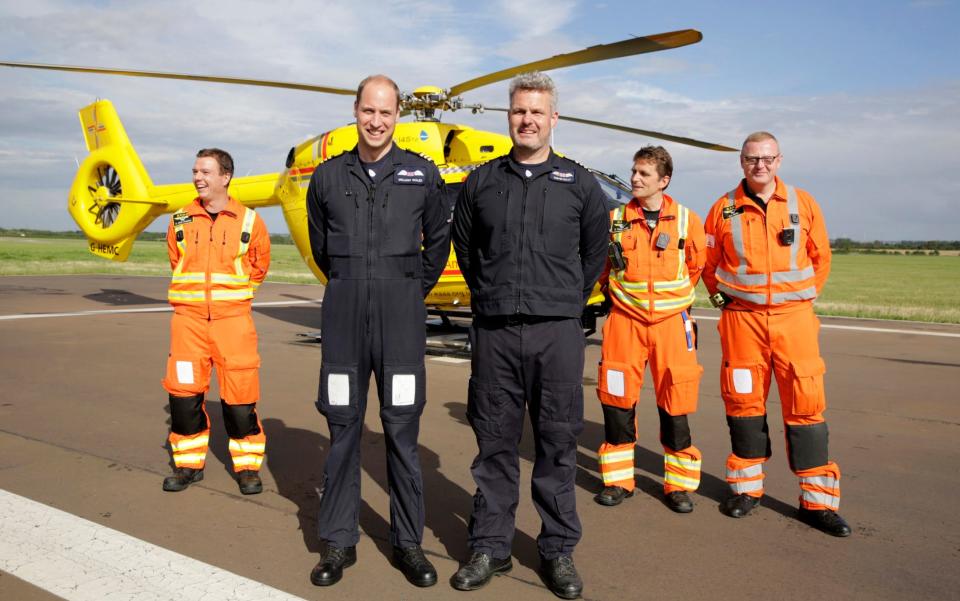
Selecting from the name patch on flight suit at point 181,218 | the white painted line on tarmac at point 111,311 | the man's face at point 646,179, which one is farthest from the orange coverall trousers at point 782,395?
the white painted line on tarmac at point 111,311

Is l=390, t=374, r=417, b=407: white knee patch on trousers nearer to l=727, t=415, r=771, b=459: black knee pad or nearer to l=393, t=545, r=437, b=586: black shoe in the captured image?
l=393, t=545, r=437, b=586: black shoe

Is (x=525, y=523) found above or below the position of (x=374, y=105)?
below

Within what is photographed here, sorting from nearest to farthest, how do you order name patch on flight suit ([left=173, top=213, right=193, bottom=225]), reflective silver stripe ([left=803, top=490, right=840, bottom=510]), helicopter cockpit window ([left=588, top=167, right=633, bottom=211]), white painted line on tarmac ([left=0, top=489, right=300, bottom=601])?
white painted line on tarmac ([left=0, top=489, right=300, bottom=601]) < reflective silver stripe ([left=803, top=490, right=840, bottom=510]) < name patch on flight suit ([left=173, top=213, right=193, bottom=225]) < helicopter cockpit window ([left=588, top=167, right=633, bottom=211])

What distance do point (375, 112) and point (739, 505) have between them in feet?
9.17

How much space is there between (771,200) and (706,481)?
179 cm

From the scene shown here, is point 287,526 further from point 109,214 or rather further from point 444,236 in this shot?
point 109,214

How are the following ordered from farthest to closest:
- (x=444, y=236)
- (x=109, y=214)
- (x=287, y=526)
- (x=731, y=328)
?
1. (x=109, y=214)
2. (x=731, y=328)
3. (x=287, y=526)
4. (x=444, y=236)

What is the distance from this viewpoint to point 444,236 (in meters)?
3.41

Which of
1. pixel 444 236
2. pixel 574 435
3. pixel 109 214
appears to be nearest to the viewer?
pixel 574 435

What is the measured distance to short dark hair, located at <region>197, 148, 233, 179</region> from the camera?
4.41 metres

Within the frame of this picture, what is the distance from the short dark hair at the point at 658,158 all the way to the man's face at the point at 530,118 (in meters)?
1.35

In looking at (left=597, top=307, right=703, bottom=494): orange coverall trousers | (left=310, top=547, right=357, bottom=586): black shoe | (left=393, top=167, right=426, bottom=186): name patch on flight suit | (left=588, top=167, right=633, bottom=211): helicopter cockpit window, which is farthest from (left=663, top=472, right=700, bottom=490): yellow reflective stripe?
(left=588, top=167, right=633, bottom=211): helicopter cockpit window

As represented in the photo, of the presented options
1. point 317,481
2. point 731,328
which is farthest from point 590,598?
point 317,481

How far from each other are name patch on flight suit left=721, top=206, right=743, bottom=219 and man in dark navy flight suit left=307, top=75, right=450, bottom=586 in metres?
1.79
